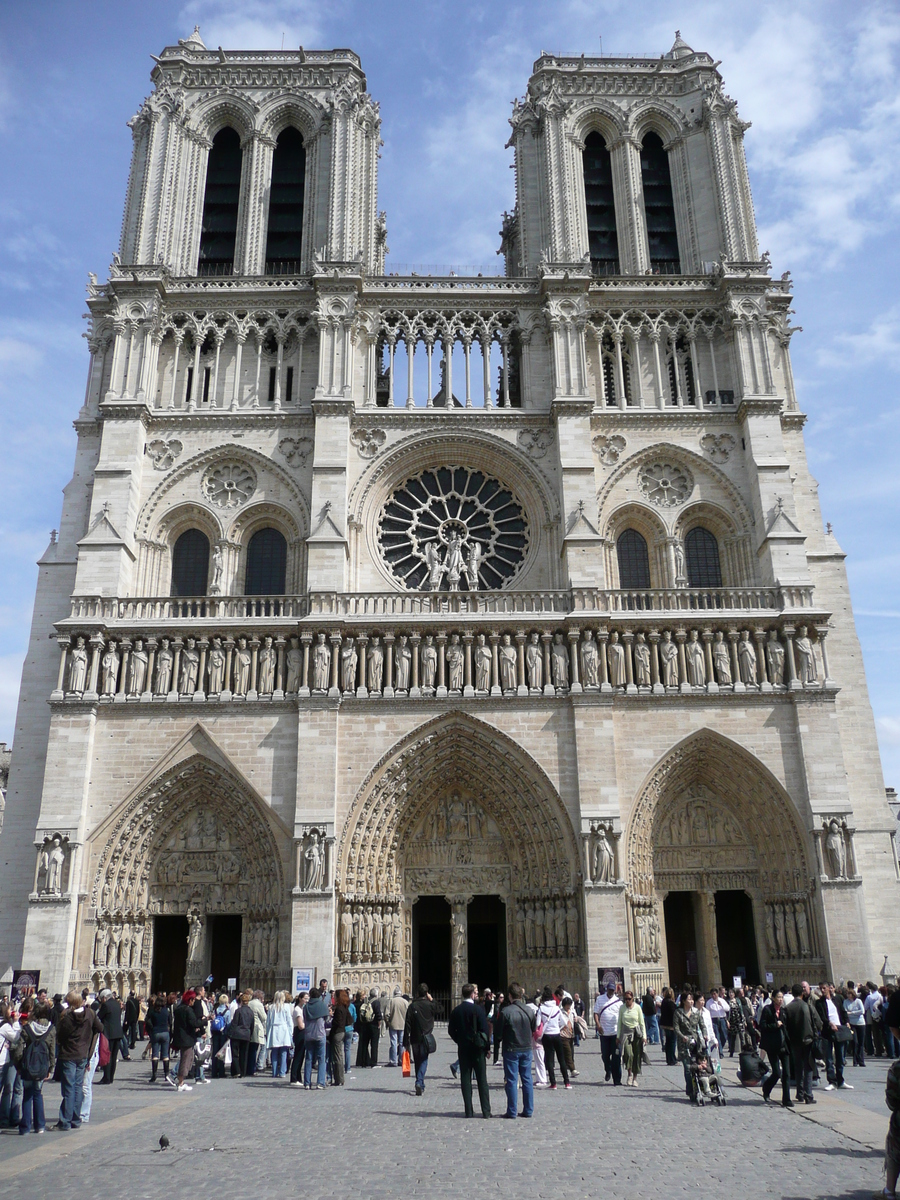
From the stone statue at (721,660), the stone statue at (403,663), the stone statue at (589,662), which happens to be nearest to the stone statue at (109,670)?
the stone statue at (403,663)

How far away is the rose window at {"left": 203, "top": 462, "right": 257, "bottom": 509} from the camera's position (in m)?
25.2

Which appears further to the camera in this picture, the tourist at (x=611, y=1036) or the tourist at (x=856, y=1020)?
the tourist at (x=856, y=1020)

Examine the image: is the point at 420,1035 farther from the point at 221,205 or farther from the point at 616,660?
the point at 221,205

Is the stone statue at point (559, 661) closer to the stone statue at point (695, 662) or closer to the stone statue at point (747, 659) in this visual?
the stone statue at point (695, 662)

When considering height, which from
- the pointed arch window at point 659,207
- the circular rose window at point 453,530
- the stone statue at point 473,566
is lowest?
the stone statue at point 473,566

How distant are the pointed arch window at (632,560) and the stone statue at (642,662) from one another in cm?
299

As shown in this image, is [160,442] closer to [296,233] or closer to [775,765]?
[296,233]

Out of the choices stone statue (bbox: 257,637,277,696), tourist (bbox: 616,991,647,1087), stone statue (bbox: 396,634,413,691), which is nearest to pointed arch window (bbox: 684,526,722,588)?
stone statue (bbox: 396,634,413,691)

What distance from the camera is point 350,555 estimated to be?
2434 centimetres

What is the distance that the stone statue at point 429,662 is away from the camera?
22078mm

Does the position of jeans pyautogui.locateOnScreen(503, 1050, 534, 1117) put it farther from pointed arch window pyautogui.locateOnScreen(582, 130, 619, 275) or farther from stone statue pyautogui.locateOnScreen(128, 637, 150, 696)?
pointed arch window pyautogui.locateOnScreen(582, 130, 619, 275)

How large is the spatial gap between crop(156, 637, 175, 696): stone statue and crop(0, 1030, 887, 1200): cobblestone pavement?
10800 millimetres

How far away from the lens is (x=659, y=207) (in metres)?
29.7

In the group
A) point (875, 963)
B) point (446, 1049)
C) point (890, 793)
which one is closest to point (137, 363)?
point (446, 1049)
